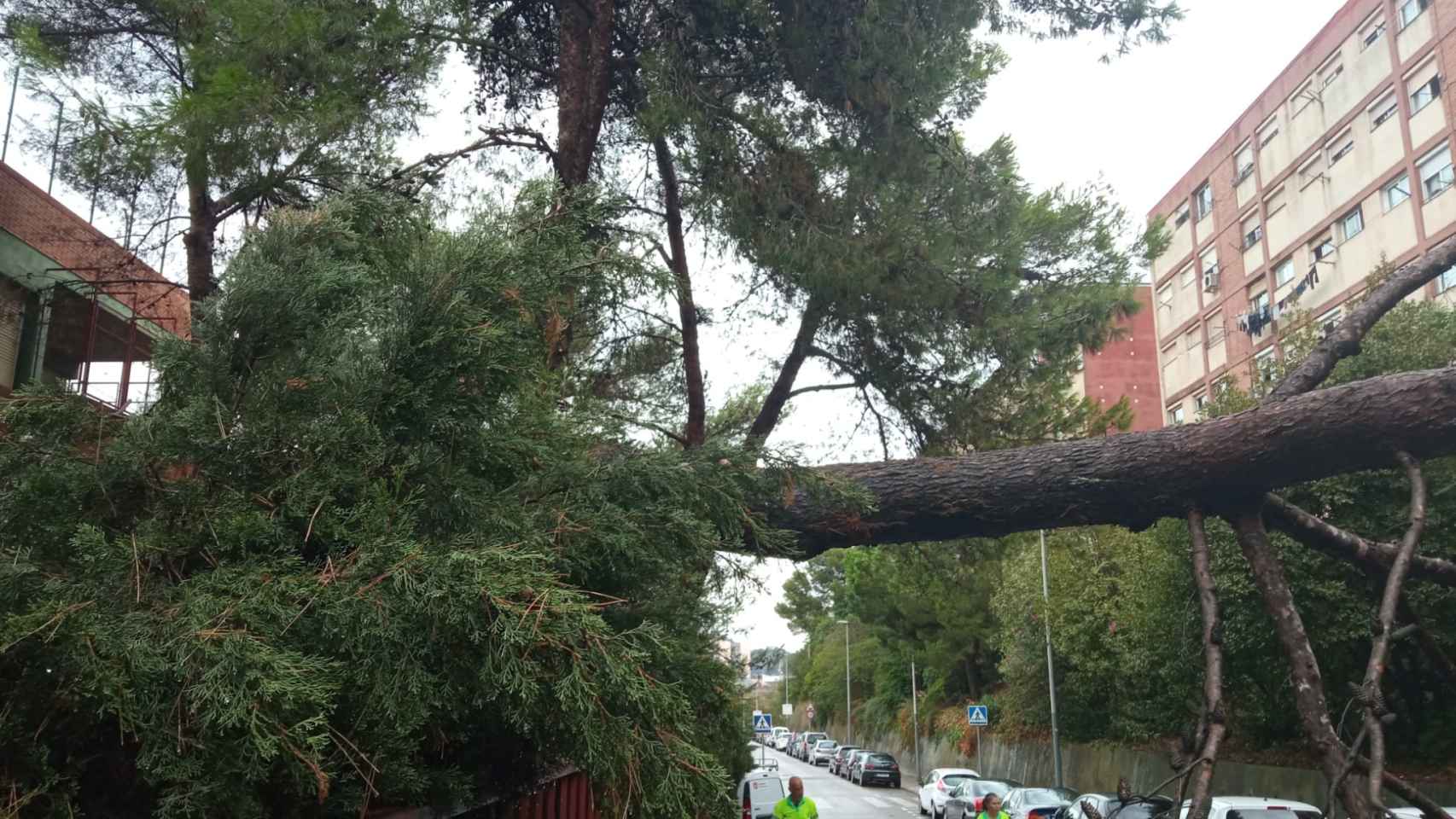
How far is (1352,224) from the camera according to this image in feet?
106

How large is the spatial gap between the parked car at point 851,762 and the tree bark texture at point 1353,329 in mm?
36987

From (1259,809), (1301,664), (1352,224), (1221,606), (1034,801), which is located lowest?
(1034,801)

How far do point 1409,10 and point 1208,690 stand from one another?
3114 cm

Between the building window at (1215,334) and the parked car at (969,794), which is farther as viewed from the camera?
the building window at (1215,334)

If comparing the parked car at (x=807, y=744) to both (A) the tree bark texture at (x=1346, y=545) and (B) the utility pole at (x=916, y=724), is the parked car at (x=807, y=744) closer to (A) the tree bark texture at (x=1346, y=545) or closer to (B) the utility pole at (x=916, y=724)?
(B) the utility pole at (x=916, y=724)

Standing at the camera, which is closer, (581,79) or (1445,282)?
(581,79)

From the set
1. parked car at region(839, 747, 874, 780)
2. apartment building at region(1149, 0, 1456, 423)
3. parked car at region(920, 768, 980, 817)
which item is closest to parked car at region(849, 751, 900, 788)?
parked car at region(839, 747, 874, 780)

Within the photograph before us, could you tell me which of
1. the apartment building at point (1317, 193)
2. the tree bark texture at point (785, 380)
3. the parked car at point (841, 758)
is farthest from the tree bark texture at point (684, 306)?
the parked car at point (841, 758)

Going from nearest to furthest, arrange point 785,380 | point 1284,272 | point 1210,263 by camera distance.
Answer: point 785,380, point 1284,272, point 1210,263

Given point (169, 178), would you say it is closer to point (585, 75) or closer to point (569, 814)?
point (585, 75)

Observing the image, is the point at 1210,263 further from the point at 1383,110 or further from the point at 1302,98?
the point at 1383,110

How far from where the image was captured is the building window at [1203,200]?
4138cm

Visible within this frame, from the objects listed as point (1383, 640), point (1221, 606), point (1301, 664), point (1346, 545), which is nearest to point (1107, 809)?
point (1221, 606)

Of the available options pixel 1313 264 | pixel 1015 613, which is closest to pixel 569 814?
pixel 1015 613
